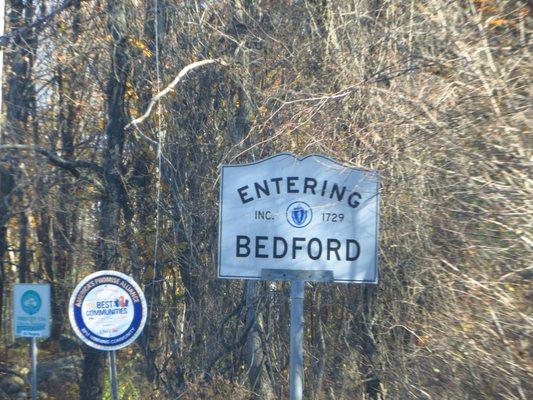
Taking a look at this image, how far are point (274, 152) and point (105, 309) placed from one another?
2299 millimetres

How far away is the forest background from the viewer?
6.75 metres

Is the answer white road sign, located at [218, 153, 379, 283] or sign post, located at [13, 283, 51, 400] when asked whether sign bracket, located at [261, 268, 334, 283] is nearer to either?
white road sign, located at [218, 153, 379, 283]

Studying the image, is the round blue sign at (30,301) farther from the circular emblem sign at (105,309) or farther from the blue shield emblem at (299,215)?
the blue shield emblem at (299,215)

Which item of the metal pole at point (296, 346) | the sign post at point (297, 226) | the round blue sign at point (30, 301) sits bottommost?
the metal pole at point (296, 346)

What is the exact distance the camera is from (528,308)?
250 inches

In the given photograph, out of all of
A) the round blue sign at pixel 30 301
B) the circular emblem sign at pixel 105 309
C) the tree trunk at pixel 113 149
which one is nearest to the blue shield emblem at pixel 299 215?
the circular emblem sign at pixel 105 309

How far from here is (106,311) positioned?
7312mm

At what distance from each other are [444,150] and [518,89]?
0.72 meters

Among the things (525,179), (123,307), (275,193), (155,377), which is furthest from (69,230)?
(525,179)

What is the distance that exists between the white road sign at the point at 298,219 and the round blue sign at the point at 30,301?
212 inches

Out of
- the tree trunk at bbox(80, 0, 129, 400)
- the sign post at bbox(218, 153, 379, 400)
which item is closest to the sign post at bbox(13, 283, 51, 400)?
the tree trunk at bbox(80, 0, 129, 400)

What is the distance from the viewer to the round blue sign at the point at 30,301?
10.9m

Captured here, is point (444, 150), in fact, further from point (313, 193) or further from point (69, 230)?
point (69, 230)

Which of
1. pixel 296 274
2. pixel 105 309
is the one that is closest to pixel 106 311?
pixel 105 309
